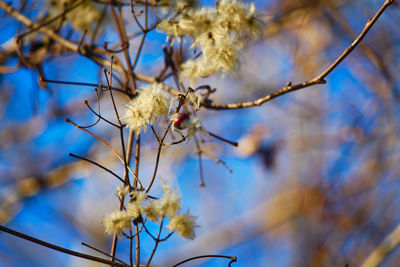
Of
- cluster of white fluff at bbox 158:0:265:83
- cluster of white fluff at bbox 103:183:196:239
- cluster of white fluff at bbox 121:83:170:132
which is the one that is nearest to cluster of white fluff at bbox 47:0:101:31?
cluster of white fluff at bbox 158:0:265:83

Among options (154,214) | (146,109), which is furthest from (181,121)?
(154,214)

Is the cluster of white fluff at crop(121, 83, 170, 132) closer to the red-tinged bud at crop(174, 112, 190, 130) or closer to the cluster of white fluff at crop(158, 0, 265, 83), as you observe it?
the red-tinged bud at crop(174, 112, 190, 130)

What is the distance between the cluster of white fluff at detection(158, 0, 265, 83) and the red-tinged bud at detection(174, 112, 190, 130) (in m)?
0.18

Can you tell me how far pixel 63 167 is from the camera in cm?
275

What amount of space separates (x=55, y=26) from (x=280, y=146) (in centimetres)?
238

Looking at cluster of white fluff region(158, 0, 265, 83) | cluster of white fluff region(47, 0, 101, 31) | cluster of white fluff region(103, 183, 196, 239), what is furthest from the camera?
cluster of white fluff region(47, 0, 101, 31)

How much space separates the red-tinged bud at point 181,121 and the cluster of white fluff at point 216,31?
0.61 ft

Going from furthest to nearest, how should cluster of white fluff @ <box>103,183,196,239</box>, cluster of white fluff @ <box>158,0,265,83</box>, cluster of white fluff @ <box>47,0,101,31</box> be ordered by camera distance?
1. cluster of white fluff @ <box>47,0,101,31</box>
2. cluster of white fluff @ <box>158,0,265,83</box>
3. cluster of white fluff @ <box>103,183,196,239</box>

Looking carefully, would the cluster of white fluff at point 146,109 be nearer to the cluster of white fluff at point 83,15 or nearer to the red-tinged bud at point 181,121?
the red-tinged bud at point 181,121

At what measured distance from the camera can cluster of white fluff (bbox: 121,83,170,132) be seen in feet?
2.00

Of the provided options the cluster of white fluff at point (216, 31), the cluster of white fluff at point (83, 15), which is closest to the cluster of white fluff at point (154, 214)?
the cluster of white fluff at point (216, 31)

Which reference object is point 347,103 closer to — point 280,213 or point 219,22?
point 280,213

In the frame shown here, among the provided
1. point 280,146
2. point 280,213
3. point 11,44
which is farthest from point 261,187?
point 11,44

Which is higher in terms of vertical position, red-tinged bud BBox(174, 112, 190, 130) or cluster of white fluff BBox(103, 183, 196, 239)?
red-tinged bud BBox(174, 112, 190, 130)
